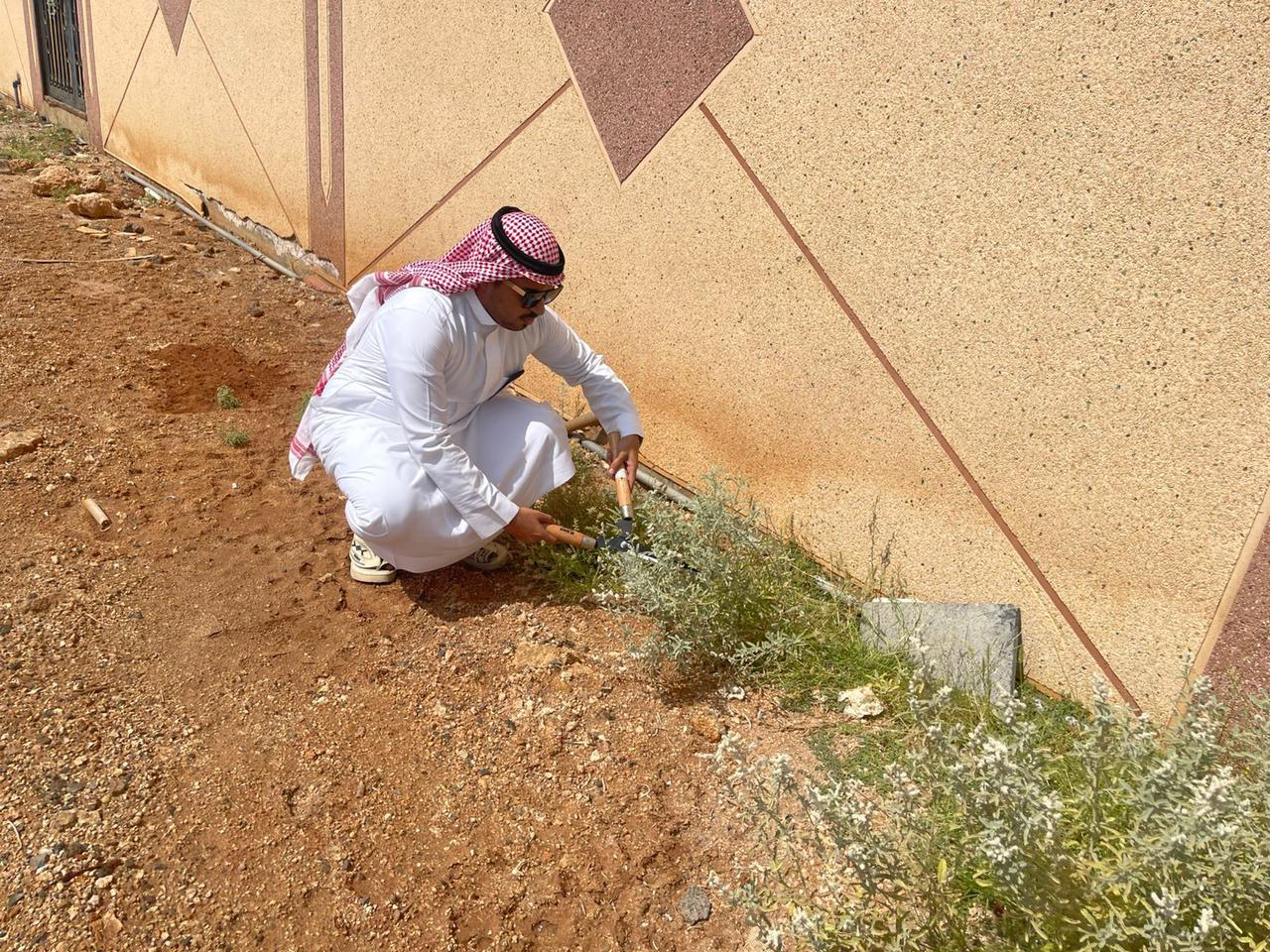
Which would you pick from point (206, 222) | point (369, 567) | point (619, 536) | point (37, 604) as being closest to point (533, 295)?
point (619, 536)

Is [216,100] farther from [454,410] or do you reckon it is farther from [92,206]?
[454,410]

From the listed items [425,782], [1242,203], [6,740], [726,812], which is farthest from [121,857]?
[1242,203]

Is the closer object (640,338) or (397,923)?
(397,923)

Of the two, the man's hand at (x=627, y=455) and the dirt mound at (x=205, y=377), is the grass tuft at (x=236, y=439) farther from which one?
the man's hand at (x=627, y=455)

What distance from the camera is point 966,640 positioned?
2.68 metres

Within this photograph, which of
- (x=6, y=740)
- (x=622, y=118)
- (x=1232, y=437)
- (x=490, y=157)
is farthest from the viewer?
(x=490, y=157)

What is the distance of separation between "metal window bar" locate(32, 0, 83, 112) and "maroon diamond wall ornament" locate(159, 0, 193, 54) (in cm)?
208

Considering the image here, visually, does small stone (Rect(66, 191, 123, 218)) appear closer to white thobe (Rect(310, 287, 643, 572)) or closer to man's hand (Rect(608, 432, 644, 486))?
→ white thobe (Rect(310, 287, 643, 572))

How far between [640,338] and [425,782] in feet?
5.84

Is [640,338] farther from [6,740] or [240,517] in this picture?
[6,740]

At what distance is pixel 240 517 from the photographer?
11.3 ft

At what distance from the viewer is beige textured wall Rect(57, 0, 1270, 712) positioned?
87.9 inches

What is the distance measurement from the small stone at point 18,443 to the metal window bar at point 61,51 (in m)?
5.54

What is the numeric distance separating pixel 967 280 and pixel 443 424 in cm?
150
